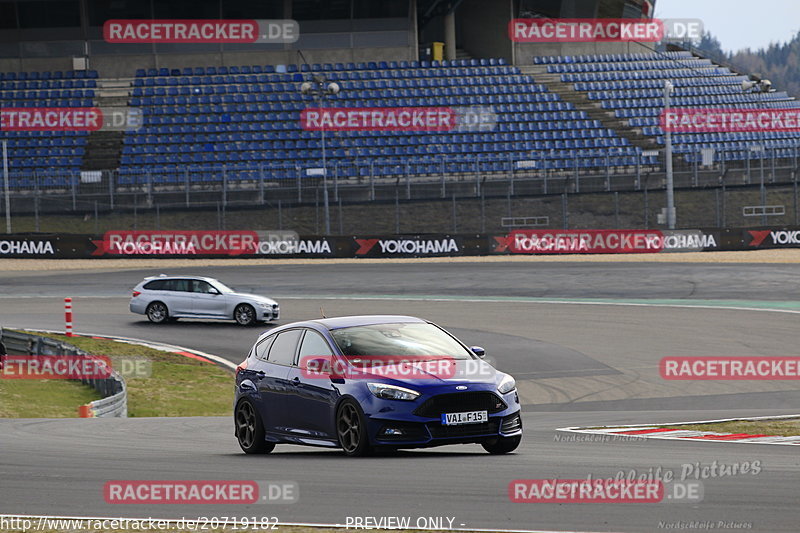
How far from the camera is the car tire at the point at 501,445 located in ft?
33.8

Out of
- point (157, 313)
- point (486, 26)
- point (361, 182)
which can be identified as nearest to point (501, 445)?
point (157, 313)

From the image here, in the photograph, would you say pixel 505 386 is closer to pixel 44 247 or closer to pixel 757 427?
pixel 757 427

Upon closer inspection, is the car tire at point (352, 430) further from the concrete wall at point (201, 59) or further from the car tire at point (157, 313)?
the concrete wall at point (201, 59)

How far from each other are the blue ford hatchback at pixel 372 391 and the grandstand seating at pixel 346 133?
124ft

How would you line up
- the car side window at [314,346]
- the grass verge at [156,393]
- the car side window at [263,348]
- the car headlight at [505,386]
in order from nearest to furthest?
the car headlight at [505,386] < the car side window at [314,346] < the car side window at [263,348] < the grass verge at [156,393]

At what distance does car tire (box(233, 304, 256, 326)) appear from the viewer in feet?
96.7

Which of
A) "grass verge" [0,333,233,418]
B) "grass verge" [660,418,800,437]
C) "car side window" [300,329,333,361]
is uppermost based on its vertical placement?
"car side window" [300,329,333,361]

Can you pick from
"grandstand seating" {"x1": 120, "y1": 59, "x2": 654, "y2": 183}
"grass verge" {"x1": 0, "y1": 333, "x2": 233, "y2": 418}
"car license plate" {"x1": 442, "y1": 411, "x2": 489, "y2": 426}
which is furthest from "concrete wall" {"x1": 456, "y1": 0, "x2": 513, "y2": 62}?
"car license plate" {"x1": 442, "y1": 411, "x2": 489, "y2": 426}

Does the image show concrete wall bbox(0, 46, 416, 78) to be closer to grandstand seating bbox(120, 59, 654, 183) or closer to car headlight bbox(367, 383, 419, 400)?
grandstand seating bbox(120, 59, 654, 183)

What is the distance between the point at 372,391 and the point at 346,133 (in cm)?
4431

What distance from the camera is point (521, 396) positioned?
67.0 feet

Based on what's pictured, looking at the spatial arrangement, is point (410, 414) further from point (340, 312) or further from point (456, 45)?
point (456, 45)

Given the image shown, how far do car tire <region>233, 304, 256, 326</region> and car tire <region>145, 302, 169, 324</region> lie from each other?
2242 millimetres

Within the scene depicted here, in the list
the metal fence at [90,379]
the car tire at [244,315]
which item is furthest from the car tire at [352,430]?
the car tire at [244,315]
